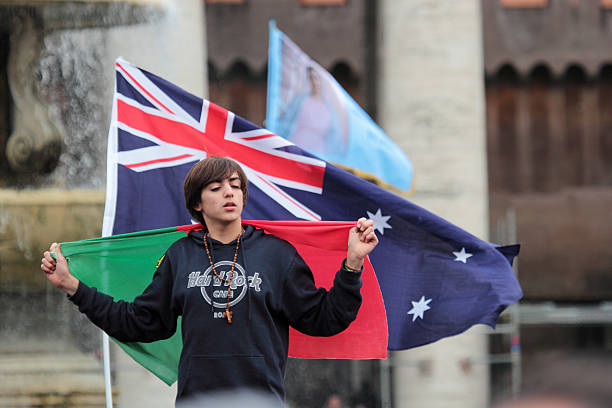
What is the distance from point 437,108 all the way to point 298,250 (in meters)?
7.97

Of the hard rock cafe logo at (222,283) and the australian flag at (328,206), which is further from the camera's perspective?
the australian flag at (328,206)

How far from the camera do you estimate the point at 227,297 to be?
2.99 metres

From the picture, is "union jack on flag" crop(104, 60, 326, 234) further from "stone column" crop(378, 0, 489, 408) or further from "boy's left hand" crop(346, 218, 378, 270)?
"stone column" crop(378, 0, 489, 408)

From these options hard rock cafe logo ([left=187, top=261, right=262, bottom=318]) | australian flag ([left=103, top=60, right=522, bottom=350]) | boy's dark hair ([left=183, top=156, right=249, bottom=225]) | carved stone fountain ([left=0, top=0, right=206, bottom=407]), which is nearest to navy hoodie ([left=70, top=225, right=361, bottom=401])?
hard rock cafe logo ([left=187, top=261, right=262, bottom=318])

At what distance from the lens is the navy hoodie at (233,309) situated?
2.98 meters

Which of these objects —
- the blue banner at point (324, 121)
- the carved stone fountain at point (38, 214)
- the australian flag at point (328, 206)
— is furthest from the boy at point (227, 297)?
the blue banner at point (324, 121)

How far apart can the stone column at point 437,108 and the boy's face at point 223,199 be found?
27.4 ft

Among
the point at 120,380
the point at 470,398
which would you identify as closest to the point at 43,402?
the point at 120,380

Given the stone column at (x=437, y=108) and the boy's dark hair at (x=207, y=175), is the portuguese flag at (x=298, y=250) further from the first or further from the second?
the stone column at (x=437, y=108)

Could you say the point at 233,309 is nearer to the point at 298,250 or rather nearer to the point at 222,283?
the point at 222,283

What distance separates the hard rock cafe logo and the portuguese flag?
1.91 ft

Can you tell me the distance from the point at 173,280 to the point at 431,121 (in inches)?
343

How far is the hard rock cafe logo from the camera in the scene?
2996 mm

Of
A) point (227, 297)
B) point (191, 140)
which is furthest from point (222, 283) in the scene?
point (191, 140)
